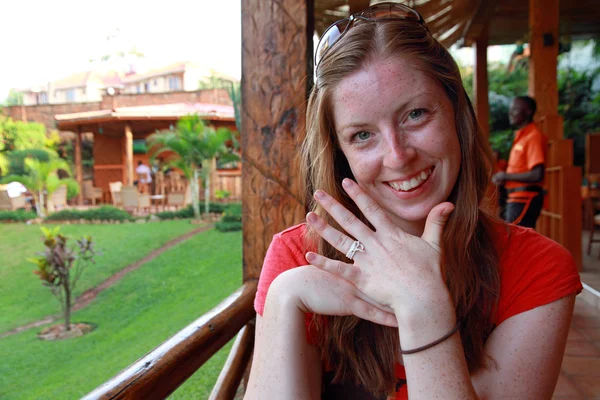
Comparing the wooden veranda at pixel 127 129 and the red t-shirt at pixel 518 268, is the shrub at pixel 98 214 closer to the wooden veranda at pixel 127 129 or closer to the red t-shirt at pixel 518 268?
the wooden veranda at pixel 127 129

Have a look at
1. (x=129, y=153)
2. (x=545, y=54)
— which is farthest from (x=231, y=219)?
(x=545, y=54)

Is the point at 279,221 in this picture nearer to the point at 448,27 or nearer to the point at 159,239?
the point at 448,27

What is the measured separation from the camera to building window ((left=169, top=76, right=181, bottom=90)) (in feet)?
26.3

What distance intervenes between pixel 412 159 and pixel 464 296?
28cm

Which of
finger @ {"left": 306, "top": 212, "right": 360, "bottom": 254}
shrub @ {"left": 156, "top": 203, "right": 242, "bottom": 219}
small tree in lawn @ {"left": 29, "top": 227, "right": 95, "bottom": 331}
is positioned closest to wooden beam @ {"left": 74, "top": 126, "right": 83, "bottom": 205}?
shrub @ {"left": 156, "top": 203, "right": 242, "bottom": 219}

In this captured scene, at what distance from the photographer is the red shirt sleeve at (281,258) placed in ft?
3.06

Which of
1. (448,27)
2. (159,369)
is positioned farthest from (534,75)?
(159,369)

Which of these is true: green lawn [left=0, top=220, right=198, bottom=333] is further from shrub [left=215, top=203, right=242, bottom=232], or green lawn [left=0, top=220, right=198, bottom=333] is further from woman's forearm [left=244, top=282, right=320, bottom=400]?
woman's forearm [left=244, top=282, right=320, bottom=400]

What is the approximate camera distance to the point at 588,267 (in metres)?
4.20

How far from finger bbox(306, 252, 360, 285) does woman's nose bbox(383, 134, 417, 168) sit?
0.70 ft

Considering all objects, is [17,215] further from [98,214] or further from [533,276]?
[533,276]

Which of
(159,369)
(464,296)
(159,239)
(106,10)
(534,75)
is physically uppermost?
(106,10)

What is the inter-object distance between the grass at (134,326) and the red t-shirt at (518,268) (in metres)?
1.63

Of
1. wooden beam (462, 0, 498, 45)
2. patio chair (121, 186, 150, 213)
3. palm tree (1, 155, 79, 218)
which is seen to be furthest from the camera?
patio chair (121, 186, 150, 213)
